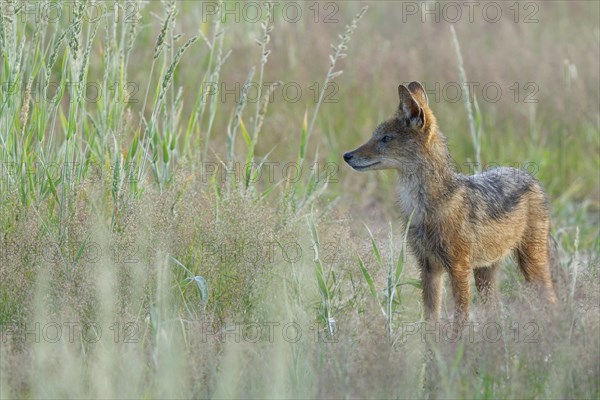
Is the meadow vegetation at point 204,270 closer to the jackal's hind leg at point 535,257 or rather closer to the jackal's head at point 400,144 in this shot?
the jackal's hind leg at point 535,257

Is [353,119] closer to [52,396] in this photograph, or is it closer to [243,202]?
[243,202]

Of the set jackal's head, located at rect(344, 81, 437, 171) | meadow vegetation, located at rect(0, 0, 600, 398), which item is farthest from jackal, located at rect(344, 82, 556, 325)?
meadow vegetation, located at rect(0, 0, 600, 398)

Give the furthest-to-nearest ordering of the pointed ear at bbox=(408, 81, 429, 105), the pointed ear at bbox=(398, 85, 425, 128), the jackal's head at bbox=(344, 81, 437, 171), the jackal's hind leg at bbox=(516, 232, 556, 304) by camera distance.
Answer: the jackal's hind leg at bbox=(516, 232, 556, 304)
the pointed ear at bbox=(408, 81, 429, 105)
the jackal's head at bbox=(344, 81, 437, 171)
the pointed ear at bbox=(398, 85, 425, 128)

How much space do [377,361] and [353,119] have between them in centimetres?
622

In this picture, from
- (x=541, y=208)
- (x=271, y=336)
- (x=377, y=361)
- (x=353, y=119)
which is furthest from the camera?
(x=353, y=119)

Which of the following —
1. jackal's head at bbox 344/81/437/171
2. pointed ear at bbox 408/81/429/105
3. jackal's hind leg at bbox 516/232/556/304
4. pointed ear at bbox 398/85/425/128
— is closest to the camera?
pointed ear at bbox 398/85/425/128

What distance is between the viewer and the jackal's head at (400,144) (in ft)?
20.4

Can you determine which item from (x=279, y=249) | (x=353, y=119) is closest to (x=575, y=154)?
(x=353, y=119)

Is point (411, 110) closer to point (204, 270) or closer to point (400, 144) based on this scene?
point (400, 144)

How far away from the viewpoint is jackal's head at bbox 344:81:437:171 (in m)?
6.21

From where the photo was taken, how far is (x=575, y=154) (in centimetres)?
988

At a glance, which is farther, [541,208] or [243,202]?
[541,208]

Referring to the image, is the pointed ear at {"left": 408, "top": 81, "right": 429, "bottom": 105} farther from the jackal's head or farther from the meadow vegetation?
the meadow vegetation

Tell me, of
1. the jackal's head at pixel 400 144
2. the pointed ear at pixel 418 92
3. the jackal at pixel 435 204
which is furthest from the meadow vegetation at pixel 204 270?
the pointed ear at pixel 418 92
